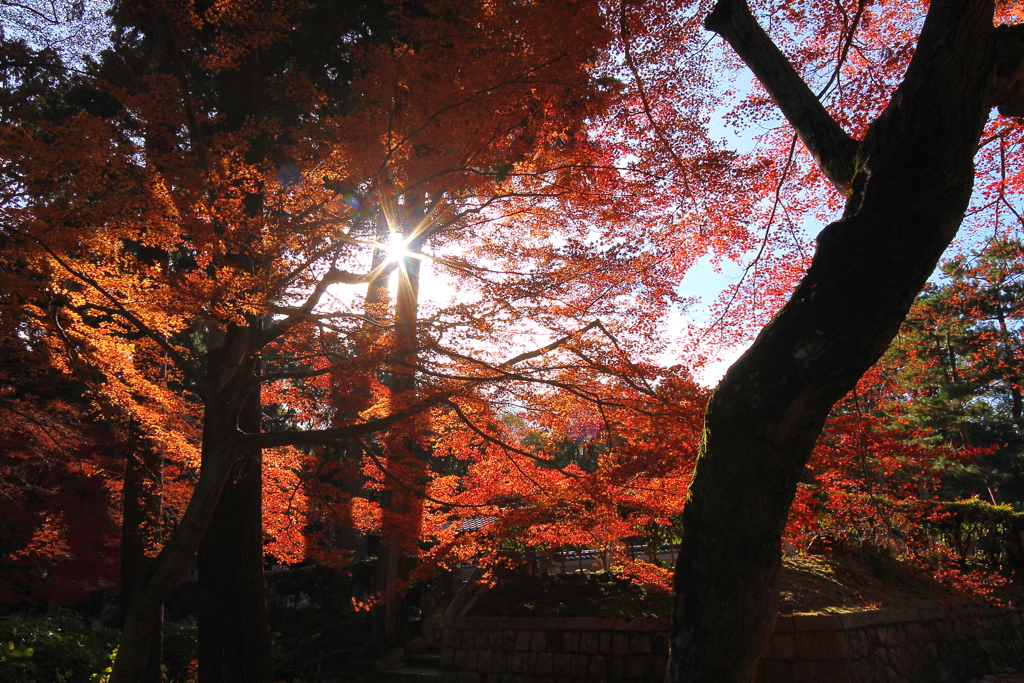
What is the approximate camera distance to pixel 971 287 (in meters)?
14.2

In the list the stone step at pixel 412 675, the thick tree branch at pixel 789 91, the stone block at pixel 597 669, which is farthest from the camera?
the stone step at pixel 412 675

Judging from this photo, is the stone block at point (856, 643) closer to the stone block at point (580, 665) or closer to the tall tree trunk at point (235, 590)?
the stone block at point (580, 665)

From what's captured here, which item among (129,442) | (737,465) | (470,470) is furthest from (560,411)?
(129,442)

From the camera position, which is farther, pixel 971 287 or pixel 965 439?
pixel 965 439

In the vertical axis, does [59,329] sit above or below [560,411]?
above

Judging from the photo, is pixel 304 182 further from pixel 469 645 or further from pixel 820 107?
pixel 469 645

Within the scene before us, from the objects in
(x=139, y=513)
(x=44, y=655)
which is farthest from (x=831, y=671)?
(x=44, y=655)

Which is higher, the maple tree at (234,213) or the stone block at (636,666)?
the maple tree at (234,213)

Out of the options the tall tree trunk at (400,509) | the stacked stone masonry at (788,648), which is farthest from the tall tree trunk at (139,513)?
the stacked stone masonry at (788,648)

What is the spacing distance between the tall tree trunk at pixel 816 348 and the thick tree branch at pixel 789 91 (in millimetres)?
445

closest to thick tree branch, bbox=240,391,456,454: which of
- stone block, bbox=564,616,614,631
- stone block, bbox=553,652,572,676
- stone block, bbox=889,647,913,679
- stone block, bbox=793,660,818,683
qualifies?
stone block, bbox=564,616,614,631

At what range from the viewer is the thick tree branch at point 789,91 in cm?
400

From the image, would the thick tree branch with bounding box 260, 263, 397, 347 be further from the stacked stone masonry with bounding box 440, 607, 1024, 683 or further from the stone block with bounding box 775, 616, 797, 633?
the stone block with bounding box 775, 616, 797, 633

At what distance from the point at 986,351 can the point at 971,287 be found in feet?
12.5
